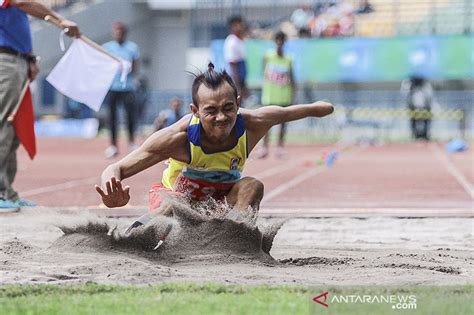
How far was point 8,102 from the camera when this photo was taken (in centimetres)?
885

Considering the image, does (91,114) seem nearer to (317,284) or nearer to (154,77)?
(154,77)

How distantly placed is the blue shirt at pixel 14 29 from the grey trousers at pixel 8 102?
103mm

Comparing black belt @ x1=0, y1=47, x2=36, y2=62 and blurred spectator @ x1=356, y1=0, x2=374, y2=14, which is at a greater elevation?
black belt @ x1=0, y1=47, x2=36, y2=62

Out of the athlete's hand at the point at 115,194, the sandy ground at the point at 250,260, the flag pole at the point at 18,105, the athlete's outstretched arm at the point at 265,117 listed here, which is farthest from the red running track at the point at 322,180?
the athlete's hand at the point at 115,194

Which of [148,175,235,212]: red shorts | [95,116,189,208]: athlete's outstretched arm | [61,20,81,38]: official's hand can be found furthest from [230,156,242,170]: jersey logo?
[61,20,81,38]: official's hand

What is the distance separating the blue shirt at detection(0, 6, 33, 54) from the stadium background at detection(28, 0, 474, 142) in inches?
725

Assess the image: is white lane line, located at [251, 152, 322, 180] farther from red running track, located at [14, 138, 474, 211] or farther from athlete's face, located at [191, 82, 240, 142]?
athlete's face, located at [191, 82, 240, 142]

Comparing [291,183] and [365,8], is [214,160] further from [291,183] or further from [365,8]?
[365,8]

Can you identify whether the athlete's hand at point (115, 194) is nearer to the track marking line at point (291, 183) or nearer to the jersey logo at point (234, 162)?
the jersey logo at point (234, 162)

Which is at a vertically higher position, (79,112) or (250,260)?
(250,260)

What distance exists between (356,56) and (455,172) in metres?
16.2

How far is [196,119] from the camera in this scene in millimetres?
6039

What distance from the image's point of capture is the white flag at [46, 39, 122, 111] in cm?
873

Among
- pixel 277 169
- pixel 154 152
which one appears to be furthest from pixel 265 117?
pixel 277 169
